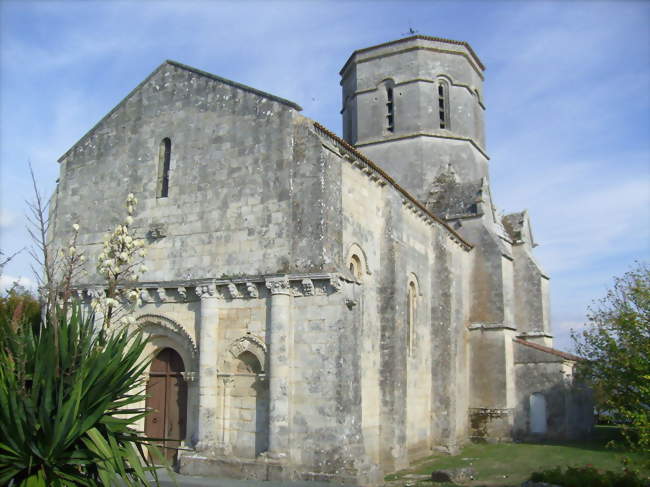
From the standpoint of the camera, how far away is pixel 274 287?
13.9 meters

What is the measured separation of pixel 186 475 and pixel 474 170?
17.9 m

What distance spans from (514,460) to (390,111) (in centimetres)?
1534

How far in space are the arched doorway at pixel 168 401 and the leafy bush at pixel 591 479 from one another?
8461mm

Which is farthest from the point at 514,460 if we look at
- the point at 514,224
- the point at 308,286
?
the point at 514,224

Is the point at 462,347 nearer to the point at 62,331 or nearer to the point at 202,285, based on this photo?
the point at 202,285

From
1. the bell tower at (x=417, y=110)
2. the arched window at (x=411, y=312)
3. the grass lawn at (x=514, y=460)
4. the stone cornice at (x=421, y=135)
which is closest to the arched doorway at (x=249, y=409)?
the grass lawn at (x=514, y=460)

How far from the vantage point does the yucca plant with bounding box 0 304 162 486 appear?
7.29m

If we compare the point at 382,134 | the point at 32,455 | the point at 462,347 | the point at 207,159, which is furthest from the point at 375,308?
the point at 382,134

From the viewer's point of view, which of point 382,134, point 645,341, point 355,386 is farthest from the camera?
point 382,134

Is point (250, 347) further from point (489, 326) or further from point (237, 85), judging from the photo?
point (489, 326)

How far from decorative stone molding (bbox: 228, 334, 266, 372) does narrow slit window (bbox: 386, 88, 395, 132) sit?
1484 centimetres

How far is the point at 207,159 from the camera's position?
15914mm

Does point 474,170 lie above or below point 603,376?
above

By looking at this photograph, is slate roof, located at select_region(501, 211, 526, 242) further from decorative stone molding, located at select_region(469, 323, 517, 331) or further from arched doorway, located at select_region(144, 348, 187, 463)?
arched doorway, located at select_region(144, 348, 187, 463)
